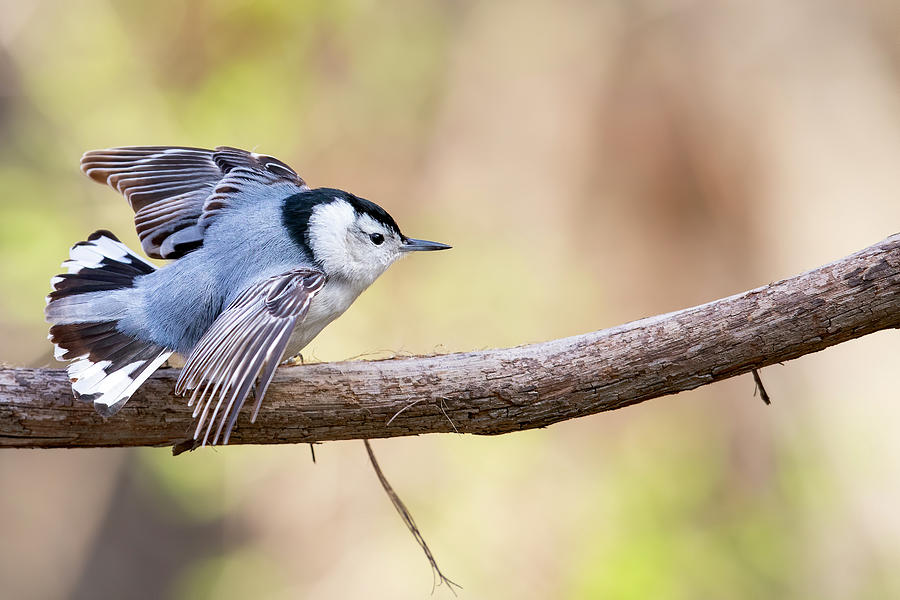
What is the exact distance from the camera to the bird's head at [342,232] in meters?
2.10

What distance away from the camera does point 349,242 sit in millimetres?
2176

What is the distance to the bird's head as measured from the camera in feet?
6.89


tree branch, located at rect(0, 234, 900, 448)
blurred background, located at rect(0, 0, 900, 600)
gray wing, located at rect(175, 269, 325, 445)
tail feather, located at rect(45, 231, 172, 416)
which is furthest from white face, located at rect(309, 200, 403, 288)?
blurred background, located at rect(0, 0, 900, 600)

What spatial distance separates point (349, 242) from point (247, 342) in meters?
0.52

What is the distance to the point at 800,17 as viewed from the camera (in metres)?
3.81

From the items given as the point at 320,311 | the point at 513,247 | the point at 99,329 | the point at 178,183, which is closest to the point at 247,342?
the point at 320,311

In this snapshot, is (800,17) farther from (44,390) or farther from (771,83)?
(44,390)

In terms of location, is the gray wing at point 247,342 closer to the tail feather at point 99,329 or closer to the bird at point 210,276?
the bird at point 210,276

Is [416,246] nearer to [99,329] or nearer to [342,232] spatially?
[342,232]

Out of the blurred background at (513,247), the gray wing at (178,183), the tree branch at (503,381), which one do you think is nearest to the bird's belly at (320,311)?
the tree branch at (503,381)

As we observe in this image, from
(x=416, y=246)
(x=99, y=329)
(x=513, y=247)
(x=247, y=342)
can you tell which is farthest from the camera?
(x=513, y=247)

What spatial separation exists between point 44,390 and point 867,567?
3.12 meters

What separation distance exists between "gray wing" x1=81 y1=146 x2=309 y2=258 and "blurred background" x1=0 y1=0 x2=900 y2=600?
1.17 metres

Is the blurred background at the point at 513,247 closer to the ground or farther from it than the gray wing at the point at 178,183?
closer to the ground
